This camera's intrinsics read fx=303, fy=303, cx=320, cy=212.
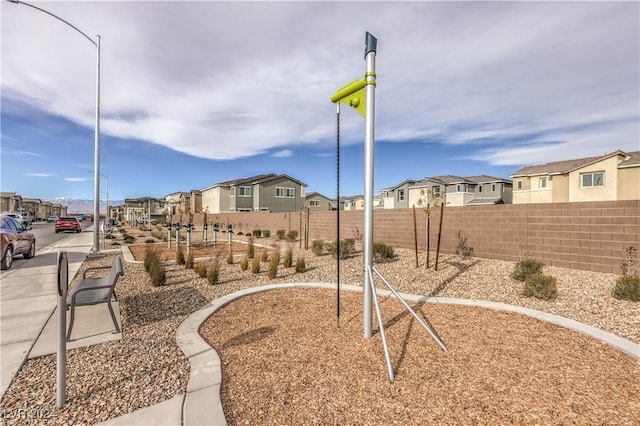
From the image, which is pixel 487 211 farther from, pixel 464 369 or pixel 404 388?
pixel 404 388

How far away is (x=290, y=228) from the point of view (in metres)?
22.1

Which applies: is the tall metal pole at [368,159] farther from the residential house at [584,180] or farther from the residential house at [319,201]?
the residential house at [319,201]

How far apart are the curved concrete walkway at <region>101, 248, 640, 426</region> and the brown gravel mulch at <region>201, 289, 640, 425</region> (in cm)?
12

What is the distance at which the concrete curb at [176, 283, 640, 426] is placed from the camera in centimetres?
254

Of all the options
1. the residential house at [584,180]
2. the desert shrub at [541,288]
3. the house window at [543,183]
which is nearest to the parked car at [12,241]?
the desert shrub at [541,288]

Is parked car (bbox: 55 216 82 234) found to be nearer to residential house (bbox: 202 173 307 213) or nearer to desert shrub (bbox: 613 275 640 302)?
residential house (bbox: 202 173 307 213)

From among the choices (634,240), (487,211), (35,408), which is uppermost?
(487,211)

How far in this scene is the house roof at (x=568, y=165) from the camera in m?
24.4

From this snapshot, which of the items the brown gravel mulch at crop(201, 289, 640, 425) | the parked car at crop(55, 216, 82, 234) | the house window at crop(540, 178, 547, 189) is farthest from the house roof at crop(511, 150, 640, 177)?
the parked car at crop(55, 216, 82, 234)

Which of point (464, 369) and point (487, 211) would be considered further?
point (487, 211)

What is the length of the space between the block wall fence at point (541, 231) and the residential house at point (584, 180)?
22739 millimetres

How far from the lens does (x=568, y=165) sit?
102 feet

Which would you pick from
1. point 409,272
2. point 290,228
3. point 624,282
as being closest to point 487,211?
point 409,272

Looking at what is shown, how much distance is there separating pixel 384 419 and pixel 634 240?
8.49 meters
